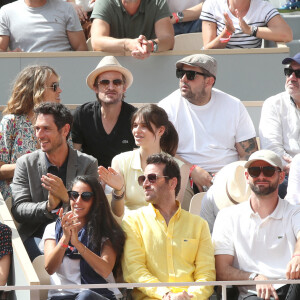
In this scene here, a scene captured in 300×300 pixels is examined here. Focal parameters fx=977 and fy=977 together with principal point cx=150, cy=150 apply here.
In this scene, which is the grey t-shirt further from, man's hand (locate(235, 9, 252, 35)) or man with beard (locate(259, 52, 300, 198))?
man with beard (locate(259, 52, 300, 198))

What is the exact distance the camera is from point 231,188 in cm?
720

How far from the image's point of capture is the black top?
8.09m

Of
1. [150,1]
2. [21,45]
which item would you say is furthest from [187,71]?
[21,45]

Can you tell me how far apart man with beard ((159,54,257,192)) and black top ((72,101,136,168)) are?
1.28 ft

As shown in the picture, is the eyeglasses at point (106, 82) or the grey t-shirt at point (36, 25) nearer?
the eyeglasses at point (106, 82)

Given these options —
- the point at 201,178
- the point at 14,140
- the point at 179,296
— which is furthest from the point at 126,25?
the point at 179,296

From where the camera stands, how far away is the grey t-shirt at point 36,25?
9.45m

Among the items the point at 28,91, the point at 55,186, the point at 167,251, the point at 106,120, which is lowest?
the point at 167,251

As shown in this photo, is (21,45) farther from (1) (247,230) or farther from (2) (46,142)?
(1) (247,230)

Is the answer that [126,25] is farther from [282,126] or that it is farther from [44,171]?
[44,171]

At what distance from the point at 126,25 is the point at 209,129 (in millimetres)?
1720

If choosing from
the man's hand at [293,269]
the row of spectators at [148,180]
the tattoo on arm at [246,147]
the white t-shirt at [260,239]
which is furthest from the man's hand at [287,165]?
the man's hand at [293,269]

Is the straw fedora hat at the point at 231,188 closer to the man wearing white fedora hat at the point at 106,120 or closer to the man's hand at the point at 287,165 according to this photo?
the man's hand at the point at 287,165

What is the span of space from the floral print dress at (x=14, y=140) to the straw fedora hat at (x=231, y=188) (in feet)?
5.18
